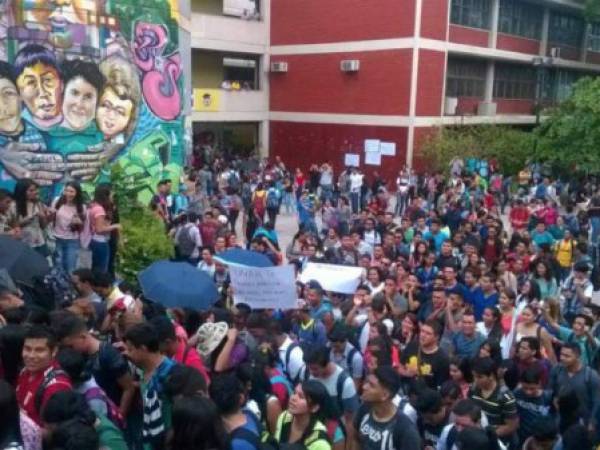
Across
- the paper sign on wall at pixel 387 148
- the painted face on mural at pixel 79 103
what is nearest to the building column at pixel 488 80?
the paper sign on wall at pixel 387 148

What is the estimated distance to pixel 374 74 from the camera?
26188 millimetres

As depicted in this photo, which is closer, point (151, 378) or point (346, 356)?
point (151, 378)

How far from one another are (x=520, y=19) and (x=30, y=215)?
1070 inches

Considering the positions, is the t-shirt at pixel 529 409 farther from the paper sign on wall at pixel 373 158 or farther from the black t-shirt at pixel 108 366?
the paper sign on wall at pixel 373 158

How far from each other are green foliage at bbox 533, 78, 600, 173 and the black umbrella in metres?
20.5

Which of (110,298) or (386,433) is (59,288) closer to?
(110,298)

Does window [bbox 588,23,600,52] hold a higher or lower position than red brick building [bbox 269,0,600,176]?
higher

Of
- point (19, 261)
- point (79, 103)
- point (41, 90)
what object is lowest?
point (19, 261)

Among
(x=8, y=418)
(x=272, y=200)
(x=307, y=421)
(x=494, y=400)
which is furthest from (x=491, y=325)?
(x=272, y=200)

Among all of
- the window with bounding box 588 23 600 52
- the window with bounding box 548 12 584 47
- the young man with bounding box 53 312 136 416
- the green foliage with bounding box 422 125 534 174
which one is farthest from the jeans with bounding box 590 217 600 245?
the window with bounding box 588 23 600 52

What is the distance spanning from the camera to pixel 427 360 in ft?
18.0

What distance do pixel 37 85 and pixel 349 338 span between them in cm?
955

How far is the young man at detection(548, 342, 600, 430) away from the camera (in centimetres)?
518

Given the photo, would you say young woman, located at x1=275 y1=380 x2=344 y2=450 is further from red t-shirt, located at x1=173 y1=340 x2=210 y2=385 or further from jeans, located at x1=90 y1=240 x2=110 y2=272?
jeans, located at x1=90 y1=240 x2=110 y2=272
